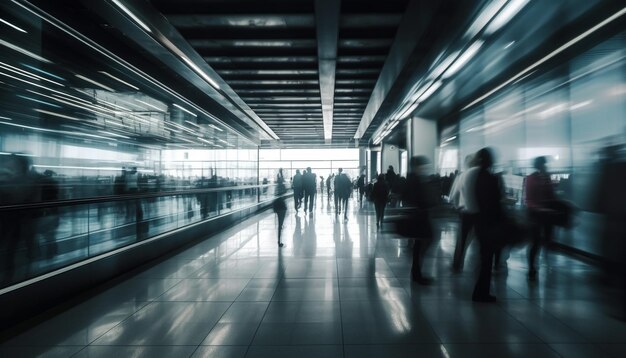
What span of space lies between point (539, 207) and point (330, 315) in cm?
353

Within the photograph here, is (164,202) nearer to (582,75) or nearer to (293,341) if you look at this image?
(293,341)

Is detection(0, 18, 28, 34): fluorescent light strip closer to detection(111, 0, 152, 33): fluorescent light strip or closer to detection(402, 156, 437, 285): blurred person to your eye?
detection(111, 0, 152, 33): fluorescent light strip

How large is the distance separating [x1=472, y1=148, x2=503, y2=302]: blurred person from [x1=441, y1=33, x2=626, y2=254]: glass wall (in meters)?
1.67

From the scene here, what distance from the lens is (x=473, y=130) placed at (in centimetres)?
1254

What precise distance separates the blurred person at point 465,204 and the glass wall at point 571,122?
150cm

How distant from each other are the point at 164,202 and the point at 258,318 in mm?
5193

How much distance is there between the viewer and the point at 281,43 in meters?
8.82

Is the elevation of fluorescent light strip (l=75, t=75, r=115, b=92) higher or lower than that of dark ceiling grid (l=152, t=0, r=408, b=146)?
lower

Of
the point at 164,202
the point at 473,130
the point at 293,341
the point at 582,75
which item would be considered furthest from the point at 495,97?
the point at 293,341

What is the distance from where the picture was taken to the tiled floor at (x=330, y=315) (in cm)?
315

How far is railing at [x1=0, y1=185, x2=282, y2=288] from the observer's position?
414 cm

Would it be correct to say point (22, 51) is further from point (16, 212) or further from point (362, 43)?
point (362, 43)

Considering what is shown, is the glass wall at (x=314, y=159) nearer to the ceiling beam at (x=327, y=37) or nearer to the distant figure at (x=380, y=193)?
the ceiling beam at (x=327, y=37)

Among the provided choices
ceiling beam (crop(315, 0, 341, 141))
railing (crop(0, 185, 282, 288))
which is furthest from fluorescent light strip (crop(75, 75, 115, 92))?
ceiling beam (crop(315, 0, 341, 141))
